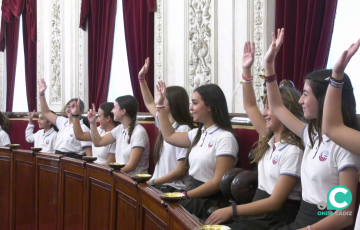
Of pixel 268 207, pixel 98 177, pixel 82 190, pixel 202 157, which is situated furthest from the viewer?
pixel 82 190

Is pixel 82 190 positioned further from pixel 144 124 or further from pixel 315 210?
pixel 315 210

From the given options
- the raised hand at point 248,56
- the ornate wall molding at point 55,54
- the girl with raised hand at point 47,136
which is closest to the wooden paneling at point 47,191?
the girl with raised hand at point 47,136

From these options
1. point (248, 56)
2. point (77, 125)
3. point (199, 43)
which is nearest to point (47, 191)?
point (77, 125)

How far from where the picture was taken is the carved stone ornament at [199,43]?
4605mm

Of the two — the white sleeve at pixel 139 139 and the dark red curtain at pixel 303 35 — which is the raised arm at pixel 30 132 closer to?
the white sleeve at pixel 139 139

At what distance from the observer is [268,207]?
2.22 m

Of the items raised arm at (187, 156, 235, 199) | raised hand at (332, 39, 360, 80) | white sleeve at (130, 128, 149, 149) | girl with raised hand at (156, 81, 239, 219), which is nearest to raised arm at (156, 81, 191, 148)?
girl with raised hand at (156, 81, 239, 219)

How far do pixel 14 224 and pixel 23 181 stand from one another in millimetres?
484

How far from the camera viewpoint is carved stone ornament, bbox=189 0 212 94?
4605 mm

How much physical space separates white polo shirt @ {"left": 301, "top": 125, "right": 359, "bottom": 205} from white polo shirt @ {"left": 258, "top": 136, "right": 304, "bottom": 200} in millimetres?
258

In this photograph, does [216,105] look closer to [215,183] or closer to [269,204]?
[215,183]

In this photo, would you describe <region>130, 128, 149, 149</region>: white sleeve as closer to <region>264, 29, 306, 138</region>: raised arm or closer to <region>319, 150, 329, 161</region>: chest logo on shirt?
<region>264, 29, 306, 138</region>: raised arm

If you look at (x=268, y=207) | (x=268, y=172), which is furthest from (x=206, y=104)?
(x=268, y=207)

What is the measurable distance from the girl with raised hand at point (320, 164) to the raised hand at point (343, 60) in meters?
0.24
